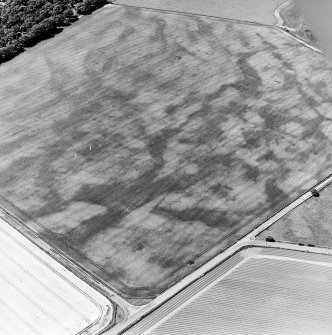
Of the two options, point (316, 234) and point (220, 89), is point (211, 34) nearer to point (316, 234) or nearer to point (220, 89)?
point (220, 89)

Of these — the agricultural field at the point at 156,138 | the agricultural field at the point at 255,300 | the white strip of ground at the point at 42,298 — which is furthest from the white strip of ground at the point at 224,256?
the white strip of ground at the point at 42,298

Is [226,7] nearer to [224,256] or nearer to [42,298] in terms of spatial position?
[224,256]

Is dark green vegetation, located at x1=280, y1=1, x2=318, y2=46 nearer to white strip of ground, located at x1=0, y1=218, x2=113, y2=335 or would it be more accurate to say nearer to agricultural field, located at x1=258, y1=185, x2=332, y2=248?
agricultural field, located at x1=258, y1=185, x2=332, y2=248

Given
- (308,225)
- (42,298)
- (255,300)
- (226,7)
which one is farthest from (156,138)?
(226,7)

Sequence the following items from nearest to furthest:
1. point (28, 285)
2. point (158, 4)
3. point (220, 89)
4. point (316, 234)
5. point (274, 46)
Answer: point (28, 285), point (316, 234), point (220, 89), point (274, 46), point (158, 4)

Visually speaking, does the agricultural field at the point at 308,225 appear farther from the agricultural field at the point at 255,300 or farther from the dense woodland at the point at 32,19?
the dense woodland at the point at 32,19

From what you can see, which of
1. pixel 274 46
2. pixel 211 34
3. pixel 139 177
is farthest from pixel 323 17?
pixel 139 177
